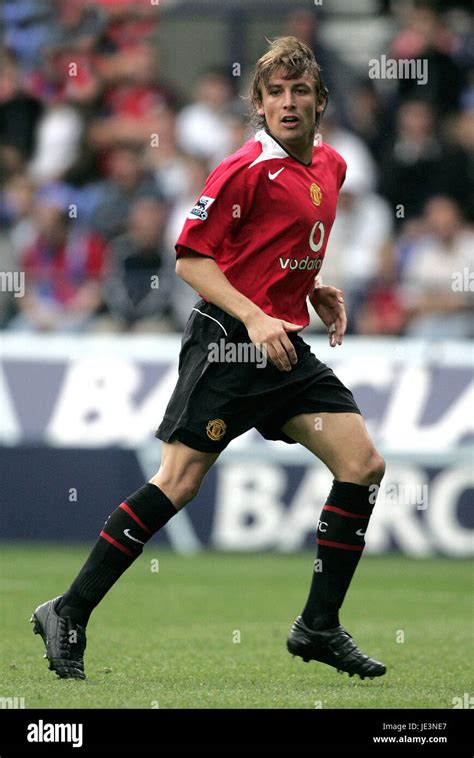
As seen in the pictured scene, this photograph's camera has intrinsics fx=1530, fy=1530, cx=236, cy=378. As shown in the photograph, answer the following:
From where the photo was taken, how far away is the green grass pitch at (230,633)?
545 cm

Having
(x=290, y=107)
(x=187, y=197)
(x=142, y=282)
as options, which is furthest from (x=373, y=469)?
(x=187, y=197)

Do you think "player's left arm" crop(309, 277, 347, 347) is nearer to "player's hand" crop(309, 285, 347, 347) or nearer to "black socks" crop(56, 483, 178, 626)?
"player's hand" crop(309, 285, 347, 347)

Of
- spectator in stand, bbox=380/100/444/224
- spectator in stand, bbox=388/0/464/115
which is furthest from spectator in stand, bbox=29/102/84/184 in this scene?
spectator in stand, bbox=388/0/464/115

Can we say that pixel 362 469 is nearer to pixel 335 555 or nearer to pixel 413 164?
pixel 335 555

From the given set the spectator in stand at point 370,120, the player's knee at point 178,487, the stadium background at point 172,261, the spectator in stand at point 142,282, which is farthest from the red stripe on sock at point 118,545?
the spectator in stand at point 370,120

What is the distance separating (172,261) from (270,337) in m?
6.99

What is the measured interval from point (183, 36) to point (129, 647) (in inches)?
383

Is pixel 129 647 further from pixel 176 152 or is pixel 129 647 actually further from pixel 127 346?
pixel 176 152

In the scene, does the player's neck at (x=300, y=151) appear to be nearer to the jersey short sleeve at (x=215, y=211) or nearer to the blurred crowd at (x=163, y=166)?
the jersey short sleeve at (x=215, y=211)

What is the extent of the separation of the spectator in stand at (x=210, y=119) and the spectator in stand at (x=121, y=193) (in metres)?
0.55

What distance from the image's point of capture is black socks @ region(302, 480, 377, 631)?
19.5 feet

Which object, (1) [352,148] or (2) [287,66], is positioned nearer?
(2) [287,66]

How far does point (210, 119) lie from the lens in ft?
46.0
